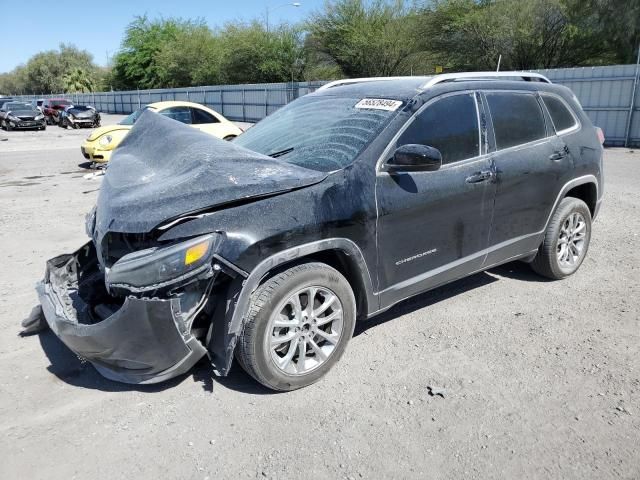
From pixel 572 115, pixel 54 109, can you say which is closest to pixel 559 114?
pixel 572 115

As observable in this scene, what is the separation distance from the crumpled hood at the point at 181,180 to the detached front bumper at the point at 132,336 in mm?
A: 463

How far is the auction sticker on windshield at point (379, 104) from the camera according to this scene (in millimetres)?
3820

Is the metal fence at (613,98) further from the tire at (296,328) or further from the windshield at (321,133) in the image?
the tire at (296,328)

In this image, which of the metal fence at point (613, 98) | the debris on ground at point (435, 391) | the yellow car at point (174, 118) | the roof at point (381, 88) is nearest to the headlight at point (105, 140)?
the yellow car at point (174, 118)

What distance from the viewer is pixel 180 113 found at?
12.7 meters

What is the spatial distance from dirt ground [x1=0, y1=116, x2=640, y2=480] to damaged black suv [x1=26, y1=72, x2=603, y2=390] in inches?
10.5

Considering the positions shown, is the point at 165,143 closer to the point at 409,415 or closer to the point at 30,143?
the point at 409,415

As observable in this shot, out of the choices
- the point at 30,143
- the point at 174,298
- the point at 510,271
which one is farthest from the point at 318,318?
the point at 30,143

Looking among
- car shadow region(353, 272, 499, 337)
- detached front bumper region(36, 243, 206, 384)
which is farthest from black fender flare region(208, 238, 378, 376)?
car shadow region(353, 272, 499, 337)

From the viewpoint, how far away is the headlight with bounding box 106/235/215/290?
2867mm

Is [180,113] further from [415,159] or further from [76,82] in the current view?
[76,82]

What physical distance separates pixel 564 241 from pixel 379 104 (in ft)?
7.73

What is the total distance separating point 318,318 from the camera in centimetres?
337

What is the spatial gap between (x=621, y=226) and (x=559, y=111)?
9.43 ft
